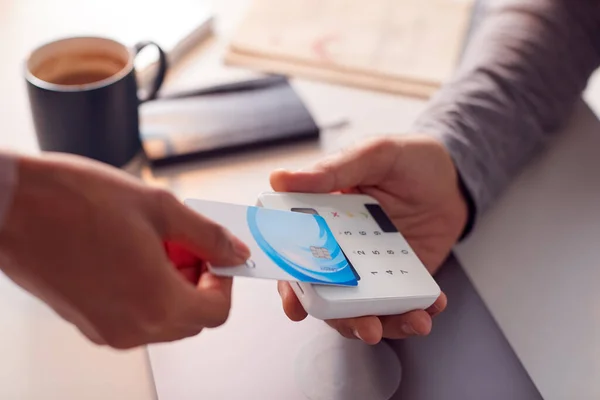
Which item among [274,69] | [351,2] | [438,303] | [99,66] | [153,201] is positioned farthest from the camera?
[351,2]

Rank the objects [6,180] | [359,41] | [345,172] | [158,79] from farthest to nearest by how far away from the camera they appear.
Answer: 1. [359,41]
2. [158,79]
3. [345,172]
4. [6,180]

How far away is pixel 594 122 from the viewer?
655mm

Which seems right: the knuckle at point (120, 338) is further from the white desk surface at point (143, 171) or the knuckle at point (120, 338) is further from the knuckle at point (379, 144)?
the knuckle at point (379, 144)

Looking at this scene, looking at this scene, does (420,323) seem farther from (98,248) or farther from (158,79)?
(158,79)

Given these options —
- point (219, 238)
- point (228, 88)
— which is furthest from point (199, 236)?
point (228, 88)

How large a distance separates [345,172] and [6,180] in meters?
0.28

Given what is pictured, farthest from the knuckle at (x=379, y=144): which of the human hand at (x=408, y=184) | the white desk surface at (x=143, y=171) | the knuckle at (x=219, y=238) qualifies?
the knuckle at (x=219, y=238)

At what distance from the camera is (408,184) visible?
544 millimetres

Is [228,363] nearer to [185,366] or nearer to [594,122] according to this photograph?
[185,366]

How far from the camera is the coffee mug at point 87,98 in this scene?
502 mm

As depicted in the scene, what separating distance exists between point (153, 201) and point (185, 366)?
0.19m

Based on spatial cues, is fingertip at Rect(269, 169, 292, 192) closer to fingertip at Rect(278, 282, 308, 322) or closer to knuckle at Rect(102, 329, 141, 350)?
fingertip at Rect(278, 282, 308, 322)

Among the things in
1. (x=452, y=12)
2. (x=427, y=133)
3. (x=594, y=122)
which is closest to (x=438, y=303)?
(x=427, y=133)

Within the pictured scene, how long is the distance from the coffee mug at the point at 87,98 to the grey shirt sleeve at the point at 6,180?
9.6 inches
